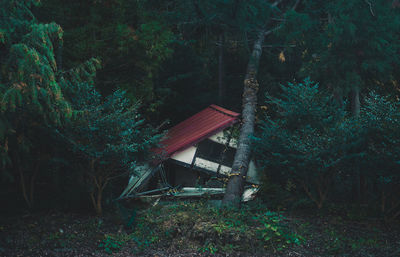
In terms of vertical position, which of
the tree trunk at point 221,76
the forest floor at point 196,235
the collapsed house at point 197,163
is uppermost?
the tree trunk at point 221,76

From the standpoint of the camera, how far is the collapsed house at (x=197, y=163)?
1382cm

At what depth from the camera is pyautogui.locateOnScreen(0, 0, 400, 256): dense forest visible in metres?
9.14

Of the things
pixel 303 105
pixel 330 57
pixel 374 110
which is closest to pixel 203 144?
pixel 303 105

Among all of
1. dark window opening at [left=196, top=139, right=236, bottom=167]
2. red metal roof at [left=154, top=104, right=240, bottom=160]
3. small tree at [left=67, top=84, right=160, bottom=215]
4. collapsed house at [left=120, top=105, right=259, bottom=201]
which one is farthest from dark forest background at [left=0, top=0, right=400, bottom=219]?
dark window opening at [left=196, top=139, right=236, bottom=167]

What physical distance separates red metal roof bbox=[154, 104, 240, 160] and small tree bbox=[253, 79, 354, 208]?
8.41ft

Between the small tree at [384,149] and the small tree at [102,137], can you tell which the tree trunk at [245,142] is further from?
the small tree at [384,149]

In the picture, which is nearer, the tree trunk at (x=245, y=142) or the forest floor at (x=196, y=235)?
the forest floor at (x=196, y=235)

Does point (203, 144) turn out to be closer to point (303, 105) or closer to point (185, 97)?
point (303, 105)

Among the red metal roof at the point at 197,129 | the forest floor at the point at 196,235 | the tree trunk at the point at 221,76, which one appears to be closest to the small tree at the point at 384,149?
the forest floor at the point at 196,235

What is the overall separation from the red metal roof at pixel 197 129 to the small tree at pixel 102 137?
225 centimetres

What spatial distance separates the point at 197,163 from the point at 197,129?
1.69 metres

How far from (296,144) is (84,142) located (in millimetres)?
6062

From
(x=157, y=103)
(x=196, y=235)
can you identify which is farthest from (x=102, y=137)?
(x=157, y=103)

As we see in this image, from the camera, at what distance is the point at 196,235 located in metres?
9.58
